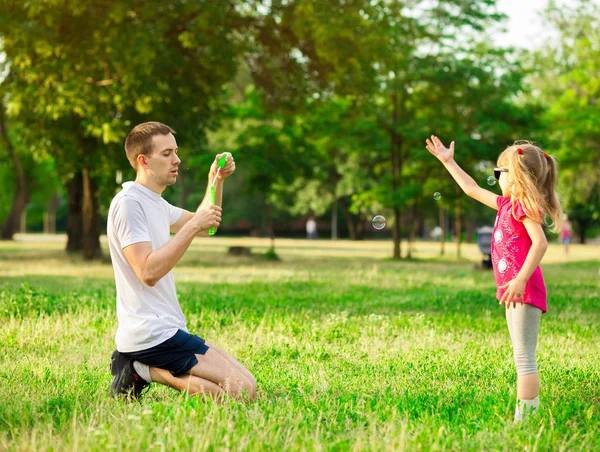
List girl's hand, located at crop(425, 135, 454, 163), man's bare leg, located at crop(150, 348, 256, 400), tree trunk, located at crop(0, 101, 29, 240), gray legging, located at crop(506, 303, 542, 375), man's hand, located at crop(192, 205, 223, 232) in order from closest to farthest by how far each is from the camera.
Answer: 1. man's hand, located at crop(192, 205, 223, 232)
2. gray legging, located at crop(506, 303, 542, 375)
3. man's bare leg, located at crop(150, 348, 256, 400)
4. girl's hand, located at crop(425, 135, 454, 163)
5. tree trunk, located at crop(0, 101, 29, 240)

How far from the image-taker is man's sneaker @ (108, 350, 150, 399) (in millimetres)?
5367

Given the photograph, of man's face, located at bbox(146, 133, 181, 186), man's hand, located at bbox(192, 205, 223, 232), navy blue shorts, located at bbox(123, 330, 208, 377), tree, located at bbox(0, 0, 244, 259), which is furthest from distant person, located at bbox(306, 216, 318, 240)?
man's hand, located at bbox(192, 205, 223, 232)

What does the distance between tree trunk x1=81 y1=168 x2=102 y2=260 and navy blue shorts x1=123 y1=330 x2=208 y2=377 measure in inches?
714

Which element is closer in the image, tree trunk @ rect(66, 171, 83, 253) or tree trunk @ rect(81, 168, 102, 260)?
tree trunk @ rect(81, 168, 102, 260)

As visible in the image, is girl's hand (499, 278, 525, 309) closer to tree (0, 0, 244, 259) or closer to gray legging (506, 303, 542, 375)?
gray legging (506, 303, 542, 375)

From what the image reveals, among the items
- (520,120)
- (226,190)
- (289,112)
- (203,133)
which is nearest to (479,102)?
(520,120)

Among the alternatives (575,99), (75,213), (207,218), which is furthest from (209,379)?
(575,99)

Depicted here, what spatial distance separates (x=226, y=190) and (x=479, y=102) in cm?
3759

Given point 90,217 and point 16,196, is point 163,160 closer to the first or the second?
point 90,217

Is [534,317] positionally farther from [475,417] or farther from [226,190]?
[226,190]

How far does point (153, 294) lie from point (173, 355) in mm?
446

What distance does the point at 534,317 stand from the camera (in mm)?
5211

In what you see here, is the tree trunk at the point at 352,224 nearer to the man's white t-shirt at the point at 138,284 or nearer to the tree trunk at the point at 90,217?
the tree trunk at the point at 90,217

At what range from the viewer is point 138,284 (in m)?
5.28
